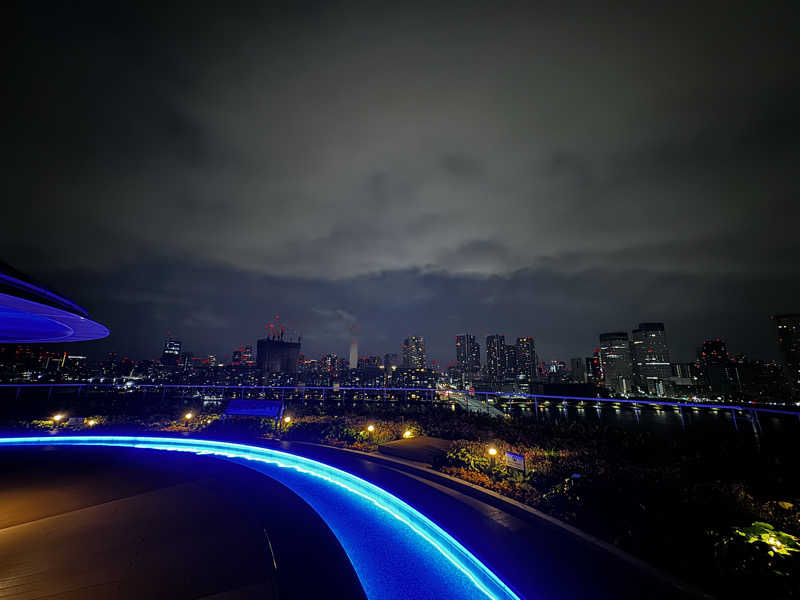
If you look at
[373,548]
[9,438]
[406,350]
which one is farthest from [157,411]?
[406,350]

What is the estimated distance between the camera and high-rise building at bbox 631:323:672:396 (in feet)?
444

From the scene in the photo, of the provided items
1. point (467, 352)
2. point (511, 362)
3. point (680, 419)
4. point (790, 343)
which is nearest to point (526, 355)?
point (511, 362)

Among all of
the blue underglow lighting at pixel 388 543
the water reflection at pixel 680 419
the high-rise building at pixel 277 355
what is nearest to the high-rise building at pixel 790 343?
the water reflection at pixel 680 419

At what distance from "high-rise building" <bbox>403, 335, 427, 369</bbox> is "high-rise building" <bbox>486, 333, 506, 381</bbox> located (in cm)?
3459

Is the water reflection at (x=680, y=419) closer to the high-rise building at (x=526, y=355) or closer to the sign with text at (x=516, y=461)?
the sign with text at (x=516, y=461)

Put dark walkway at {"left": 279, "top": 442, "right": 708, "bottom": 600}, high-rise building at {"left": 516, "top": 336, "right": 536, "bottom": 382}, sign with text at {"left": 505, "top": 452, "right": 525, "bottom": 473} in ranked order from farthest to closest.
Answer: high-rise building at {"left": 516, "top": 336, "right": 536, "bottom": 382}
sign with text at {"left": 505, "top": 452, "right": 525, "bottom": 473}
dark walkway at {"left": 279, "top": 442, "right": 708, "bottom": 600}

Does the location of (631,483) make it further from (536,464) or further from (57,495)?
(57,495)

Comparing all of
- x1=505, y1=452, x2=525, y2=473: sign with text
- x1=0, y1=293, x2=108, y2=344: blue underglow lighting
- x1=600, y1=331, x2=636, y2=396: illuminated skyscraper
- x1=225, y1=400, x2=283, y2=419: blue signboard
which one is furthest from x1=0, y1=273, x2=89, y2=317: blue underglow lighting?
x1=600, y1=331, x2=636, y2=396: illuminated skyscraper

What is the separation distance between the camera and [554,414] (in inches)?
529

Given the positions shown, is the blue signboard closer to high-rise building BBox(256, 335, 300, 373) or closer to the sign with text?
the sign with text

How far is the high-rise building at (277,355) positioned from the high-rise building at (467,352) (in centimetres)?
8252

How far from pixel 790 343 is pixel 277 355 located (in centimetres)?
17796

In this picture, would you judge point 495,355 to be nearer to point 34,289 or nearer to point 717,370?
point 717,370

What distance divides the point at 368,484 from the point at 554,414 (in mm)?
9034
